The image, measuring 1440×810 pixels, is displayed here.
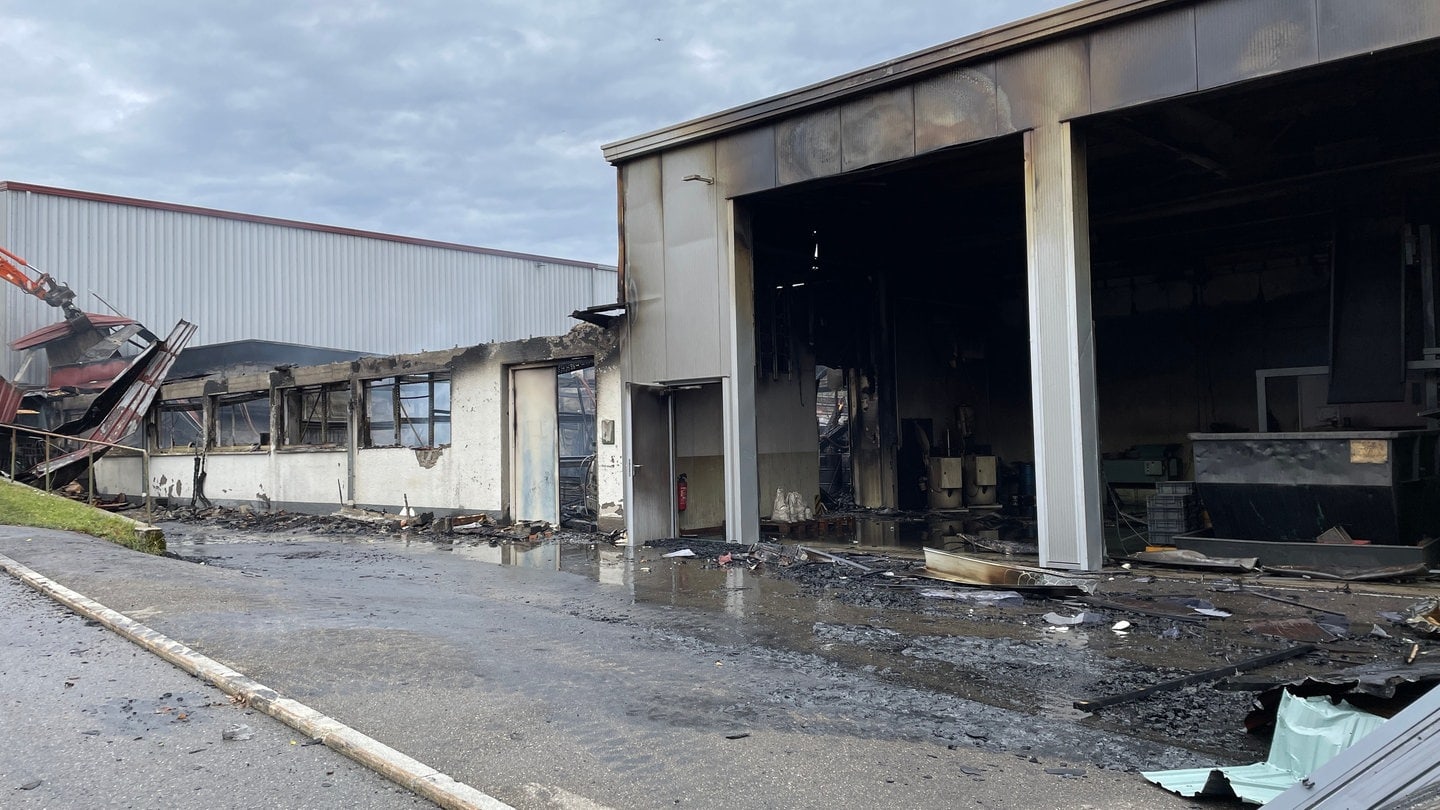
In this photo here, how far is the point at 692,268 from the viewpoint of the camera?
43.4ft

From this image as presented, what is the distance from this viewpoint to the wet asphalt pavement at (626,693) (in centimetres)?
397

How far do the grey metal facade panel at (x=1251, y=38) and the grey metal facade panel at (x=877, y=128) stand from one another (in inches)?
126

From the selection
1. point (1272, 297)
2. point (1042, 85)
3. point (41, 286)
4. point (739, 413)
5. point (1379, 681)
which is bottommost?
point (1379, 681)

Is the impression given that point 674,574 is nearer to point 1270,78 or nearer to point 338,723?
point 338,723

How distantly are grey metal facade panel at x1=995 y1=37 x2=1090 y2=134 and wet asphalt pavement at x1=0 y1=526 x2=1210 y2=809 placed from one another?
5787mm

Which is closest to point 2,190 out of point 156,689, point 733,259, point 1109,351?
point 733,259

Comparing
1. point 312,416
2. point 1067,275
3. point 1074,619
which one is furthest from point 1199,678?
point 312,416

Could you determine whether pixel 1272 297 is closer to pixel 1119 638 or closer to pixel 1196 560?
pixel 1196 560

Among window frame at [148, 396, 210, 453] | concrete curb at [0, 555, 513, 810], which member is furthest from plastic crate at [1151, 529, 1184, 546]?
window frame at [148, 396, 210, 453]

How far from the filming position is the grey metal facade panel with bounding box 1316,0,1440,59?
7.82 metres

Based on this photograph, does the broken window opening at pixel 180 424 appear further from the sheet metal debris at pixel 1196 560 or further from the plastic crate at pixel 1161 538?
the sheet metal debris at pixel 1196 560

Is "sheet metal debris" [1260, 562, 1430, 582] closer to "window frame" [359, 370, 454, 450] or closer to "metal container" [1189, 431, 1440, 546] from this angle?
"metal container" [1189, 431, 1440, 546]

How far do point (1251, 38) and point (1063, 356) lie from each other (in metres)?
3.46

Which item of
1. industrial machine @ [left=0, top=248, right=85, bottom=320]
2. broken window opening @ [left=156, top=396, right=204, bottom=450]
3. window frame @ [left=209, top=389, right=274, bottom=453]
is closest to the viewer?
window frame @ [left=209, top=389, right=274, bottom=453]
